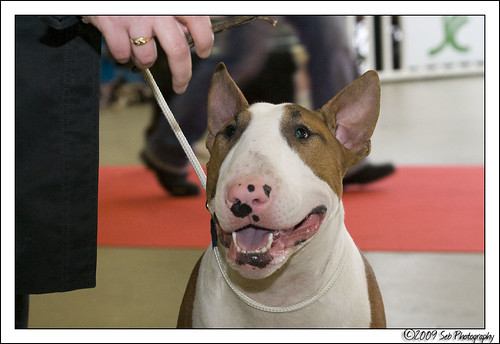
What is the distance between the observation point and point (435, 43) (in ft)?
32.3

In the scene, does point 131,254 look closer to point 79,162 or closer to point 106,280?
point 106,280

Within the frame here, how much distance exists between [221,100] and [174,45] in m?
0.30

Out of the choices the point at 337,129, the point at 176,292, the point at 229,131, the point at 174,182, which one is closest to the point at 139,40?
the point at 229,131

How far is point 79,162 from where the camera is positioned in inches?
57.8

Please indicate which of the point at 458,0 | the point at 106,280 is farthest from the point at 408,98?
the point at 458,0

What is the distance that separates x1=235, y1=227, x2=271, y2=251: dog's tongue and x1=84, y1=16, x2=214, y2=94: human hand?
31 cm

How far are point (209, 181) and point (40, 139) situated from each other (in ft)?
1.14

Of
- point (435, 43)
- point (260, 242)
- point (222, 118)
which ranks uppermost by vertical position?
point (435, 43)

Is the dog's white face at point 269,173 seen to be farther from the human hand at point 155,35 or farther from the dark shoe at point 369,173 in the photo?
the dark shoe at point 369,173

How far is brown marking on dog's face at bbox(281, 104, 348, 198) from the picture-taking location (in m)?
1.41

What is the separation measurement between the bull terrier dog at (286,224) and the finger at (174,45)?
0.62 feet

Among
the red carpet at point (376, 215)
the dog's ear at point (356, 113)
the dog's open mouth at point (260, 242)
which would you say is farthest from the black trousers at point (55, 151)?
the red carpet at point (376, 215)

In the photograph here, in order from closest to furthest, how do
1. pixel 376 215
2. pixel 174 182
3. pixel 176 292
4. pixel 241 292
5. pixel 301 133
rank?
1. pixel 301 133
2. pixel 241 292
3. pixel 176 292
4. pixel 376 215
5. pixel 174 182

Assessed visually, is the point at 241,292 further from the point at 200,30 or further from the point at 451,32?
the point at 451,32
